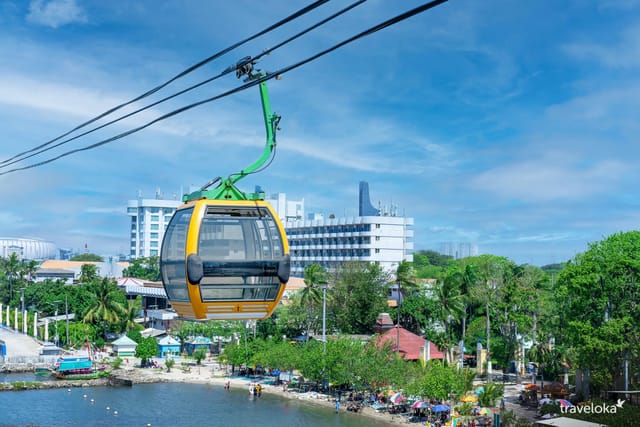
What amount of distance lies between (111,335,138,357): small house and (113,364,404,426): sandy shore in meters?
3.36

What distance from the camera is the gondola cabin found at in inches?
403

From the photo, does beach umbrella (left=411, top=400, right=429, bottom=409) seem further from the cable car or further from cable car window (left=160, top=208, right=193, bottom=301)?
cable car window (left=160, top=208, right=193, bottom=301)

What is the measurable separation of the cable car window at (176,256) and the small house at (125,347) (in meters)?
52.3

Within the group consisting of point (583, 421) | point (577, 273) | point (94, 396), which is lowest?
point (94, 396)

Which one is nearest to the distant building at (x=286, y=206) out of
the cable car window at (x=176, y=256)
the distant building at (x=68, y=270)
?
the distant building at (x=68, y=270)

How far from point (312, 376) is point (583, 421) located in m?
22.4

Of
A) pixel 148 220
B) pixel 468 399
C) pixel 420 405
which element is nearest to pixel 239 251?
pixel 420 405

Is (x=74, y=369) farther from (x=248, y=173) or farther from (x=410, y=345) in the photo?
(x=248, y=173)

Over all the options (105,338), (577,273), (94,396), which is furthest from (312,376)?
(105,338)

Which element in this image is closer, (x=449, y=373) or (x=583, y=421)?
(x=583, y=421)

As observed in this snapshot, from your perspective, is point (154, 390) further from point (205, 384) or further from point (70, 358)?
point (70, 358)

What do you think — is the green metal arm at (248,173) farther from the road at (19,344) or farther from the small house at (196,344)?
the road at (19,344)

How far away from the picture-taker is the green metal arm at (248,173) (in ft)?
32.6

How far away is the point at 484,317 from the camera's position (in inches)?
2111
